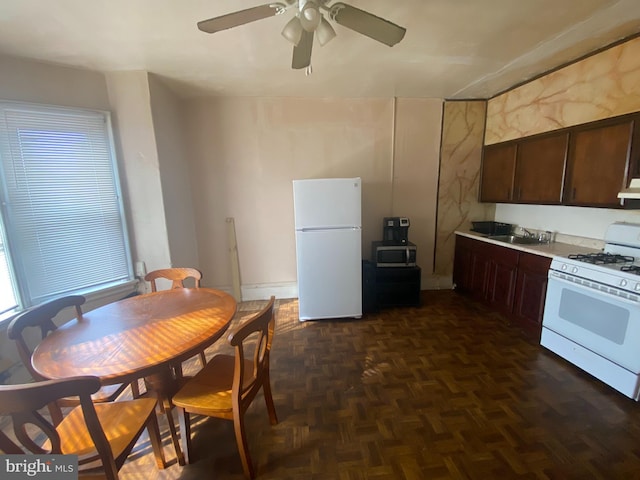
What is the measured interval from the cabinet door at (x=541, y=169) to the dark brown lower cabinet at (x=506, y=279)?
2.13 ft

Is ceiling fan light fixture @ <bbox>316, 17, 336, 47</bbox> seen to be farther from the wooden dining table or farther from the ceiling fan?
the wooden dining table

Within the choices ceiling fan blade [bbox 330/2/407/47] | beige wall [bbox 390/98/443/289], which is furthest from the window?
beige wall [bbox 390/98/443/289]

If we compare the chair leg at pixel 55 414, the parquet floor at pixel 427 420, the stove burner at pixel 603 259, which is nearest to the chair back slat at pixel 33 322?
the chair leg at pixel 55 414

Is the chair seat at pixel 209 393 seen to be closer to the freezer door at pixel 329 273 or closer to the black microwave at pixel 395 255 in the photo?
the freezer door at pixel 329 273

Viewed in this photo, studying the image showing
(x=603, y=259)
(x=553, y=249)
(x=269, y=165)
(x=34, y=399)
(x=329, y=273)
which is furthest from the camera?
(x=269, y=165)

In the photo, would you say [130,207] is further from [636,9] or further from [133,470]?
[636,9]

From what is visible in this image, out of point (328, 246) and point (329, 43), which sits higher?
point (329, 43)

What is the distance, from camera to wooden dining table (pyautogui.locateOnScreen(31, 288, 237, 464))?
119 centimetres

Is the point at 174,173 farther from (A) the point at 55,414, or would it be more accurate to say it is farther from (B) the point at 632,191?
(B) the point at 632,191

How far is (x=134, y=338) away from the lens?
141cm

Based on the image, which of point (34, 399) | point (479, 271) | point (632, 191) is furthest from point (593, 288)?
point (34, 399)

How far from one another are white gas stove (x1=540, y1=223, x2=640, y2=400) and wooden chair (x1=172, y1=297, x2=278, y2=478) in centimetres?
242

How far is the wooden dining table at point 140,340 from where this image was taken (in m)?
1.19

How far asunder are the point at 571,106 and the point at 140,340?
3.86 meters
